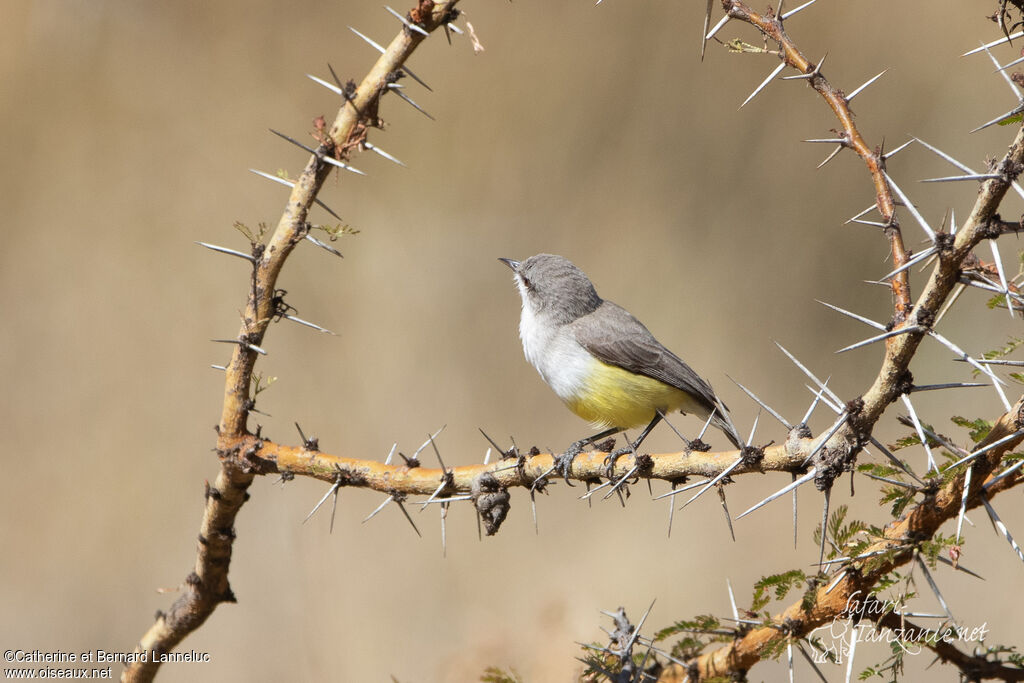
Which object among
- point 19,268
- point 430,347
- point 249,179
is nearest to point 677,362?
point 430,347

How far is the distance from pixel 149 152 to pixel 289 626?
4306 millimetres

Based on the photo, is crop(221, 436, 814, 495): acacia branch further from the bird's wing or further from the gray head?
the gray head

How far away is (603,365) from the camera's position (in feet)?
15.7

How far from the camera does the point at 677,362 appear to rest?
16.1 feet

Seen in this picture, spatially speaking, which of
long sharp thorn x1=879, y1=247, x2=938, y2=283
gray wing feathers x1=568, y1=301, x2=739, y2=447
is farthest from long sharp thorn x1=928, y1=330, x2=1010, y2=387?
gray wing feathers x1=568, y1=301, x2=739, y2=447

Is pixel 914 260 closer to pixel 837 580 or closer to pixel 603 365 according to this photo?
pixel 837 580

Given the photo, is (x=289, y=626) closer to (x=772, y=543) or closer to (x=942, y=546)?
(x=772, y=543)

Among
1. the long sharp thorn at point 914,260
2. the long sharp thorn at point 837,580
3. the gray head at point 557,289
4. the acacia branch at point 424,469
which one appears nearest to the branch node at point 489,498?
the acacia branch at point 424,469

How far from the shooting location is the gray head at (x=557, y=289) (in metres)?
5.25

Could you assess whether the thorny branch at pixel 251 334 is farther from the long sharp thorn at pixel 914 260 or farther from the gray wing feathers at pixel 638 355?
the gray wing feathers at pixel 638 355

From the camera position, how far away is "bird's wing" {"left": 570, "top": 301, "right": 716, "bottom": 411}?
475 centimetres

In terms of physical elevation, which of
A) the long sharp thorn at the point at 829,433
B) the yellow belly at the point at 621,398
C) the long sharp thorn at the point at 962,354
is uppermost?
the yellow belly at the point at 621,398

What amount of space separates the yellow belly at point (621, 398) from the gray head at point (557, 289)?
586 millimetres

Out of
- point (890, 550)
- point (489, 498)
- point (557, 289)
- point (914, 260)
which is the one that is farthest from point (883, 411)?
point (557, 289)
